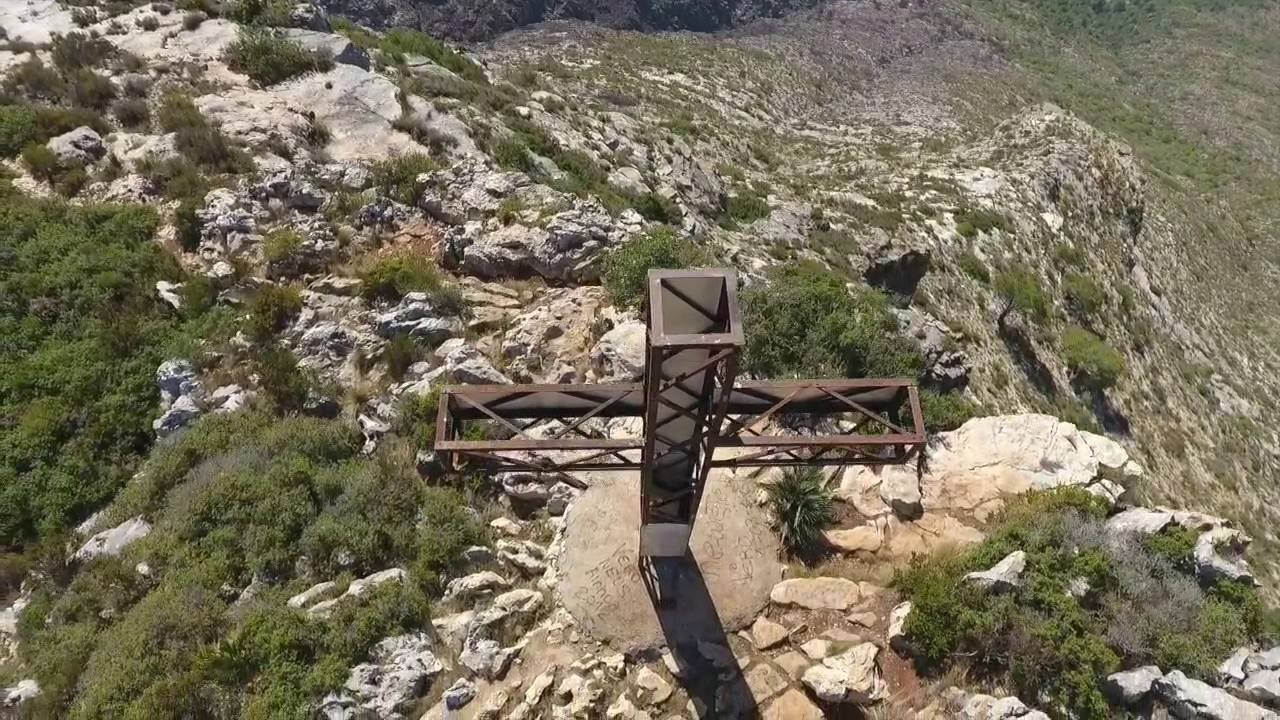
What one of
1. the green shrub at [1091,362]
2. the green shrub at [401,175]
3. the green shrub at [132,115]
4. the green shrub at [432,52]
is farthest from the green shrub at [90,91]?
the green shrub at [1091,362]

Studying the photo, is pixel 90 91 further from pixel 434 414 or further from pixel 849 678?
pixel 849 678

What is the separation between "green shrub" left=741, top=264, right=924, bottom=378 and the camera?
15.8 m

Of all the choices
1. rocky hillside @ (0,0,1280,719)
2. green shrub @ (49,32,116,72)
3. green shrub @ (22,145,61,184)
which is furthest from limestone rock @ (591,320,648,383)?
green shrub @ (49,32,116,72)

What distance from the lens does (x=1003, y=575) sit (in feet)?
34.5

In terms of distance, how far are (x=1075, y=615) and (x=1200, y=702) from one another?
5.47 ft

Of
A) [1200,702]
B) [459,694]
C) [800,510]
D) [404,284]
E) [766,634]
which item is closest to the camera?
[1200,702]

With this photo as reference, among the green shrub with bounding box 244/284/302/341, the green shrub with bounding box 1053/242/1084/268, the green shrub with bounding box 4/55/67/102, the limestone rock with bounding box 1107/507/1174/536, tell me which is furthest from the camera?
the green shrub with bounding box 1053/242/1084/268

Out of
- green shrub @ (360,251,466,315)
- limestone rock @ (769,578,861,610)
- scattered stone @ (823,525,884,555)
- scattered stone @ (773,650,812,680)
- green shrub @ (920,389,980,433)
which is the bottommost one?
scattered stone @ (773,650,812,680)

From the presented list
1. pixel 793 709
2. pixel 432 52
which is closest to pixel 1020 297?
pixel 793 709

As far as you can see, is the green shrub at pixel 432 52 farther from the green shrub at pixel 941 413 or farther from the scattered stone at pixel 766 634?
the scattered stone at pixel 766 634

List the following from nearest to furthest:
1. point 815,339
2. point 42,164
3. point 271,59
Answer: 1. point 815,339
2. point 42,164
3. point 271,59

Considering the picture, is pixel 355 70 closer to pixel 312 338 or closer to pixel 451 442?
pixel 312 338

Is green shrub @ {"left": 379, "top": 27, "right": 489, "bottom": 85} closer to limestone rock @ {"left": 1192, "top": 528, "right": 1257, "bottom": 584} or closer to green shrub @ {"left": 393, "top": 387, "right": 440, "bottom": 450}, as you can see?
green shrub @ {"left": 393, "top": 387, "right": 440, "bottom": 450}

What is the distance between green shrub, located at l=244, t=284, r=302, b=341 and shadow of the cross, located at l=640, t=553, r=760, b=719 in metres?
10.5
